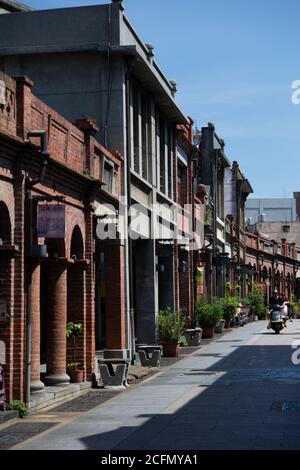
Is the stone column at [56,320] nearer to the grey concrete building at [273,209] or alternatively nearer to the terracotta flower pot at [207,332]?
the terracotta flower pot at [207,332]

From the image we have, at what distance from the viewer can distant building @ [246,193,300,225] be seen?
126062 mm

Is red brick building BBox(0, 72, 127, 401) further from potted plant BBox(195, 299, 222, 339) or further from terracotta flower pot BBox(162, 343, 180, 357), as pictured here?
potted plant BBox(195, 299, 222, 339)

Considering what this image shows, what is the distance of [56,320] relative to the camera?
1770 centimetres

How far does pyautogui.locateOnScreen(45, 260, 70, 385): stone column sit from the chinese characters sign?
2260 mm

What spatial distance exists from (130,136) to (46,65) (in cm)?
323

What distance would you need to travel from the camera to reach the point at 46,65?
2475cm

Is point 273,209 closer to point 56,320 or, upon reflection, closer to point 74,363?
point 74,363

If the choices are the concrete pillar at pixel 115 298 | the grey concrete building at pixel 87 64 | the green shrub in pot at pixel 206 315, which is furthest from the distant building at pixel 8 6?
the green shrub in pot at pixel 206 315

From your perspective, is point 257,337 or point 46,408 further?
point 257,337

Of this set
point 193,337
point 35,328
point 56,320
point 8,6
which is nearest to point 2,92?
point 35,328

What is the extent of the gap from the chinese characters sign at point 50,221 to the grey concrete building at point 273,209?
110 m

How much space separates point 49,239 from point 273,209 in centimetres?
11222

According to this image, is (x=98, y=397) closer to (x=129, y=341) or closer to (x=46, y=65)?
(x=129, y=341)

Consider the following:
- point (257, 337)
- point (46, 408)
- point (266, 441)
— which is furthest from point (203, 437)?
point (257, 337)
